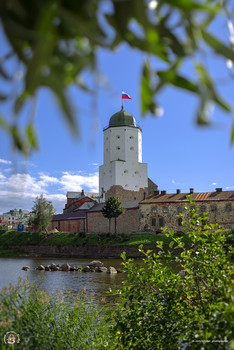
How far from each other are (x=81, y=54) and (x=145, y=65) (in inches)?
9.0

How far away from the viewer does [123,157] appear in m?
76.2

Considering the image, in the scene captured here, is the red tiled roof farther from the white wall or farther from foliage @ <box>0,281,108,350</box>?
foliage @ <box>0,281,108,350</box>

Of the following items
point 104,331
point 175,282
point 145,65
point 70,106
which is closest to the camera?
point 70,106

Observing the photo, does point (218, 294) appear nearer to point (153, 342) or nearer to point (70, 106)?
point (153, 342)

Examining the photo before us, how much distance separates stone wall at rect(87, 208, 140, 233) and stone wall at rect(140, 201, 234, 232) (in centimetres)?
292

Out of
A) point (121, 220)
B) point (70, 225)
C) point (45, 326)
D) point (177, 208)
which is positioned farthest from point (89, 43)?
point (70, 225)

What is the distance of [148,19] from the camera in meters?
1.02

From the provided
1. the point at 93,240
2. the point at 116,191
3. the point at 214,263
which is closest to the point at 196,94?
the point at 214,263

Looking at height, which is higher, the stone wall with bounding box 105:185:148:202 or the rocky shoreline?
the stone wall with bounding box 105:185:148:202

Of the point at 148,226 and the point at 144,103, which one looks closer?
the point at 144,103

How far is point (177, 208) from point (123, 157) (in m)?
26.8

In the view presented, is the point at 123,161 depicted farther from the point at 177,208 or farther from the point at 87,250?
the point at 87,250

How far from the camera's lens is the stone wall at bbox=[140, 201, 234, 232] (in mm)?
49375

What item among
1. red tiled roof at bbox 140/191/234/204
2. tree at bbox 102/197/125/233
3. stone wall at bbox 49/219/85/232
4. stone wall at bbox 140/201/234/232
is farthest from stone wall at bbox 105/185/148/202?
stone wall at bbox 140/201/234/232
